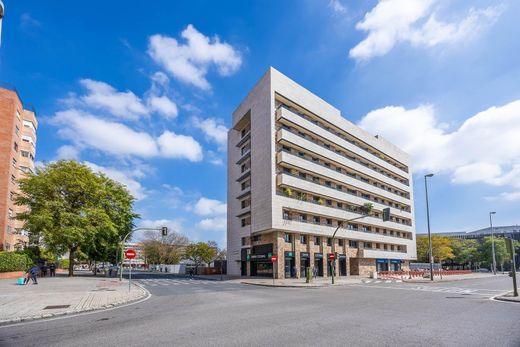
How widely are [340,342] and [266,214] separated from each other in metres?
32.4

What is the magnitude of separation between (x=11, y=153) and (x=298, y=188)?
134ft

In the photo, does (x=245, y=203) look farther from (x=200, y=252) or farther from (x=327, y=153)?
(x=200, y=252)

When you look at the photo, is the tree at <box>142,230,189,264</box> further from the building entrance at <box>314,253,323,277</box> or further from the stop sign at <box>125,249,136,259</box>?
the stop sign at <box>125,249,136,259</box>

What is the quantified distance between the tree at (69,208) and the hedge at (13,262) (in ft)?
9.86

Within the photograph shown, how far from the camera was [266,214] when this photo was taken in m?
39.6

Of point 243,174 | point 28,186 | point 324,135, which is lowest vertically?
point 28,186

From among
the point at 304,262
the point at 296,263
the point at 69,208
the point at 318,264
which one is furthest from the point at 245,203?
the point at 69,208

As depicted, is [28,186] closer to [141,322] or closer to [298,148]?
[298,148]

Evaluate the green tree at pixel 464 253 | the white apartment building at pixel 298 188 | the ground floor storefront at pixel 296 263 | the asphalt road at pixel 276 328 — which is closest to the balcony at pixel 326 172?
the white apartment building at pixel 298 188

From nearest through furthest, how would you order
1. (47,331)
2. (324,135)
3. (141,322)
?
1. (47,331)
2. (141,322)
3. (324,135)

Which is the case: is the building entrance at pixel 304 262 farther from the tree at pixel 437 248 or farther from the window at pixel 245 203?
the tree at pixel 437 248

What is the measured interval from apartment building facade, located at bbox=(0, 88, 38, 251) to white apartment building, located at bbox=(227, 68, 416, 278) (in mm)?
27864

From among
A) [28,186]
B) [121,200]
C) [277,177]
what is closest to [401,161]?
[277,177]

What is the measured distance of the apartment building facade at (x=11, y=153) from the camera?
4512cm
